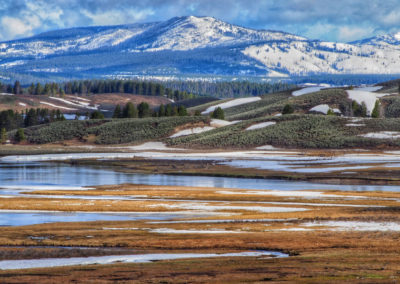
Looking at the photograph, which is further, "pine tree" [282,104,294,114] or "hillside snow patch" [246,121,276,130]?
"pine tree" [282,104,294,114]

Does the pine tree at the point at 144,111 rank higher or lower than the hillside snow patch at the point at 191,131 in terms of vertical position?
higher

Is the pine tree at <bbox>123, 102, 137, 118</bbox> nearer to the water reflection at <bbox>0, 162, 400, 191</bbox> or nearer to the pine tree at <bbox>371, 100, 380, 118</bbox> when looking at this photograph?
the pine tree at <bbox>371, 100, 380, 118</bbox>

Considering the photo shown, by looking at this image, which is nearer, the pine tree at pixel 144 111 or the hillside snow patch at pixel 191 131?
the hillside snow patch at pixel 191 131

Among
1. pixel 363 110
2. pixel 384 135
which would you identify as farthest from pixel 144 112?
pixel 384 135

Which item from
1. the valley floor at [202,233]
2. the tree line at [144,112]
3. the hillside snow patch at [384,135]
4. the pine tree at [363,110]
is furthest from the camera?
the tree line at [144,112]

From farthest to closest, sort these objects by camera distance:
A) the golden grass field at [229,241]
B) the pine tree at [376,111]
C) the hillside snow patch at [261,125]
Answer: the pine tree at [376,111]
the hillside snow patch at [261,125]
the golden grass field at [229,241]

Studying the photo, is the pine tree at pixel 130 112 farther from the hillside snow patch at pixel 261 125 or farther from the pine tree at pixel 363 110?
the pine tree at pixel 363 110

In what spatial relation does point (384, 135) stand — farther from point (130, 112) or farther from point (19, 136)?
point (130, 112)

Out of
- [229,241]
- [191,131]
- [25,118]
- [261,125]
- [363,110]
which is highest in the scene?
[363,110]

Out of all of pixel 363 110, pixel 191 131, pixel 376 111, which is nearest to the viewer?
pixel 191 131

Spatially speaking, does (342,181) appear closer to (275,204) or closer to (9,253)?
(275,204)

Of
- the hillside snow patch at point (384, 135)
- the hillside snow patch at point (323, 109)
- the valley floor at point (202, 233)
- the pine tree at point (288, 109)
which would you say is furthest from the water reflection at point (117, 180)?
the hillside snow patch at point (323, 109)

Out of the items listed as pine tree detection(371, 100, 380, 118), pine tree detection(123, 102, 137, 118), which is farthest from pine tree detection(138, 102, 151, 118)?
pine tree detection(371, 100, 380, 118)

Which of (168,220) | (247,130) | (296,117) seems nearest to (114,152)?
(247,130)
